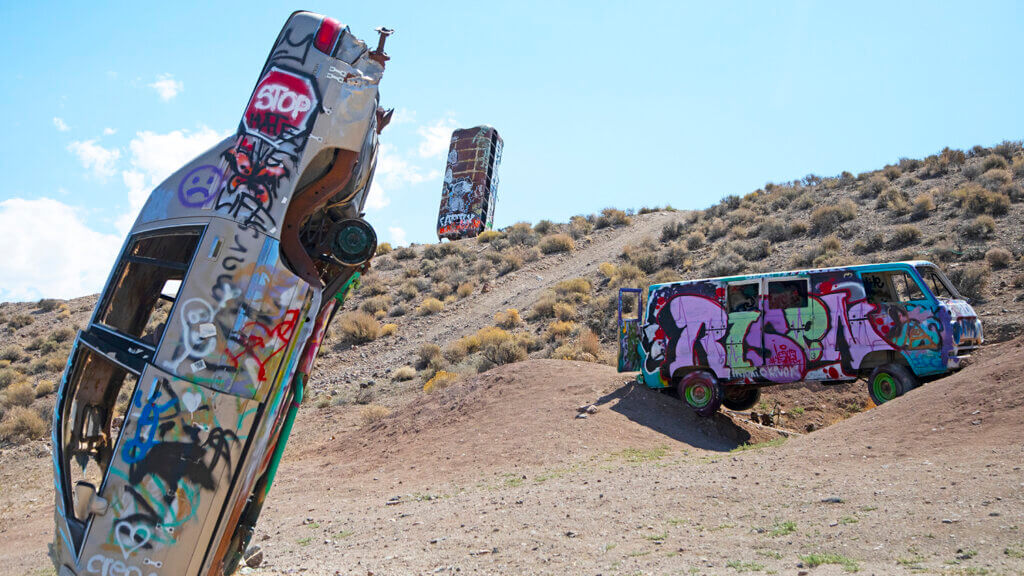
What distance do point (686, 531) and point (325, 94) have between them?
16.2ft

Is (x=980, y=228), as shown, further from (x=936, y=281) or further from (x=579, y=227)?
(x=579, y=227)

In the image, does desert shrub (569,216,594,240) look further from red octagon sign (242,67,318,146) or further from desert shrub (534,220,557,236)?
red octagon sign (242,67,318,146)

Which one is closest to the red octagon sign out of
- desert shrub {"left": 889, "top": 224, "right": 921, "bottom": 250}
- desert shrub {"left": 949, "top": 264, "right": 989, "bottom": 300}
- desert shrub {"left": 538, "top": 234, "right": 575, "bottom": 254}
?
desert shrub {"left": 949, "top": 264, "right": 989, "bottom": 300}

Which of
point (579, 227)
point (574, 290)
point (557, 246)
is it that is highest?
point (579, 227)

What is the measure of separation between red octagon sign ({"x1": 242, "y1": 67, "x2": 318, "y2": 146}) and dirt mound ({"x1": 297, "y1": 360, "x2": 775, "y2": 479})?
742 cm

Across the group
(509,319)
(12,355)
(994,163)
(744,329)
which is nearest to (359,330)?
(509,319)

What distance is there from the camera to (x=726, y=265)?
25.4 metres

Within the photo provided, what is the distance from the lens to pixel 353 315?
1119 inches

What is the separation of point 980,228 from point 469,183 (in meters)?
26.7

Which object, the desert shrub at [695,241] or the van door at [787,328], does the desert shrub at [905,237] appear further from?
the van door at [787,328]

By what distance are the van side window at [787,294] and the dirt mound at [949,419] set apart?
291 cm

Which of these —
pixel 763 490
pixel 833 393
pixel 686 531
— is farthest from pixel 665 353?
pixel 686 531

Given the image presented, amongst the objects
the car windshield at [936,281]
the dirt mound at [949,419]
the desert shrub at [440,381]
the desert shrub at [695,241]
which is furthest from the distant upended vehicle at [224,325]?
the desert shrub at [695,241]

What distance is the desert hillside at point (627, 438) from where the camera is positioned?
21.6 ft
